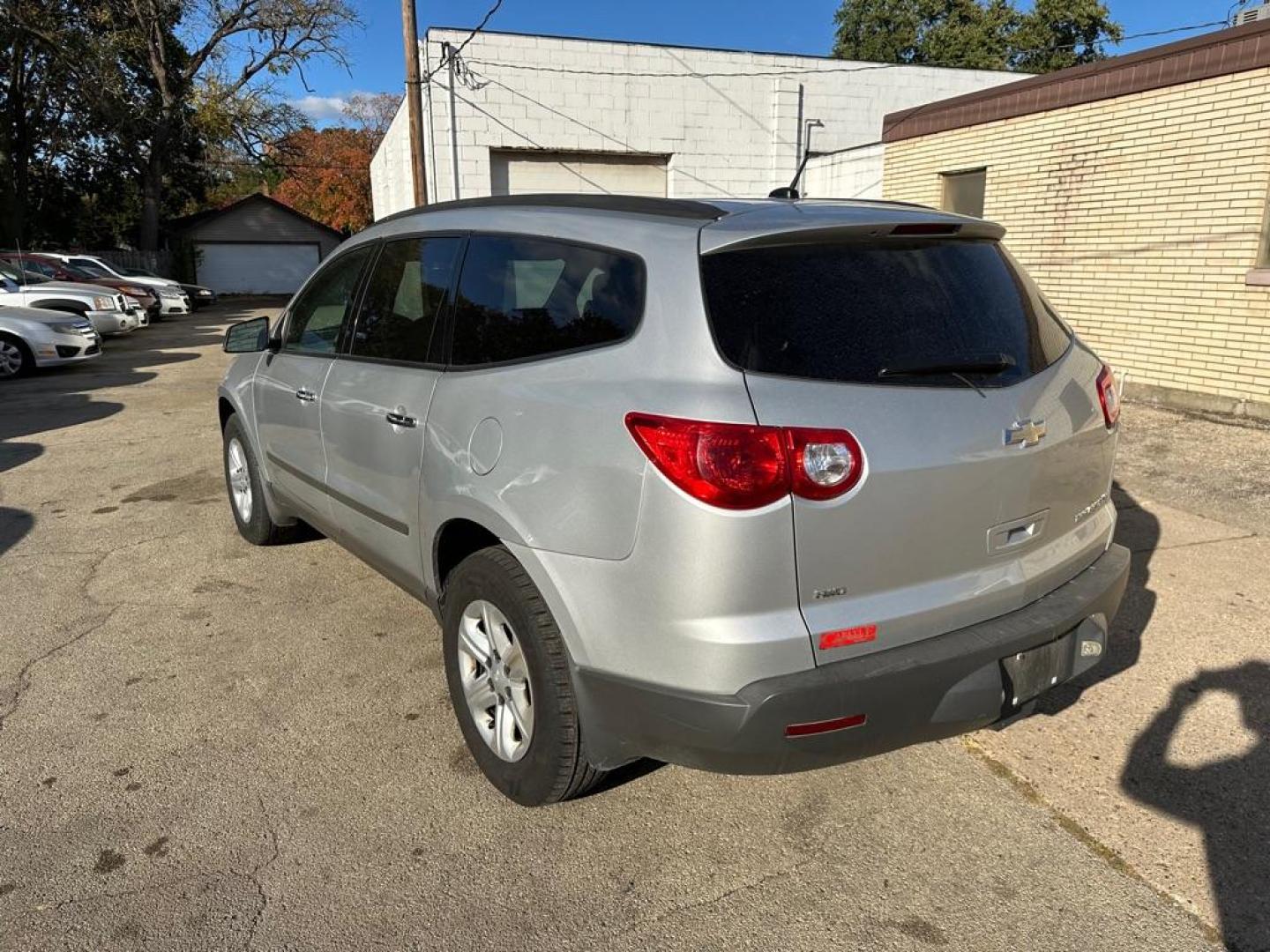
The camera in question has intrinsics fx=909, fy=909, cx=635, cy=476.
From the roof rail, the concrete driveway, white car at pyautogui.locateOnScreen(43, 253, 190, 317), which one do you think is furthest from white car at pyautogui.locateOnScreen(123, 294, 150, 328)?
the roof rail

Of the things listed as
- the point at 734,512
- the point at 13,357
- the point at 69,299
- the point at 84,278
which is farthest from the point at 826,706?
the point at 84,278

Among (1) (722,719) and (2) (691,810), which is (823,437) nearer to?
(1) (722,719)

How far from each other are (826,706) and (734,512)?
52cm

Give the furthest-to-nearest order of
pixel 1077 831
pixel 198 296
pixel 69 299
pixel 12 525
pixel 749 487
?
pixel 198 296 → pixel 69 299 → pixel 12 525 → pixel 1077 831 → pixel 749 487

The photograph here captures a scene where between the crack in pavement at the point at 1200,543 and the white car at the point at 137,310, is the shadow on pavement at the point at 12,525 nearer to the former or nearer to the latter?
the crack in pavement at the point at 1200,543

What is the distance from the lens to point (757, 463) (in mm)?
2107

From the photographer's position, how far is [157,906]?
7.91 feet

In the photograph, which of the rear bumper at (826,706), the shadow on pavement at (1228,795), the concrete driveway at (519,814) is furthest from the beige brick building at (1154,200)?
the rear bumper at (826,706)

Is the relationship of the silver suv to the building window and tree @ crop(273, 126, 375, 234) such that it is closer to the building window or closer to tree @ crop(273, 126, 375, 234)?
the building window

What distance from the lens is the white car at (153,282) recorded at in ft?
74.5

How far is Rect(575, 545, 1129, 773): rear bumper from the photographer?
2.16 meters

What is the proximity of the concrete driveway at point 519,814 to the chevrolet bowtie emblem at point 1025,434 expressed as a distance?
117 cm

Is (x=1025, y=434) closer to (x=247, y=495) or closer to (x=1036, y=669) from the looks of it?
(x=1036, y=669)

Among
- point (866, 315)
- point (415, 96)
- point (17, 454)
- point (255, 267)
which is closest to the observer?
point (866, 315)
